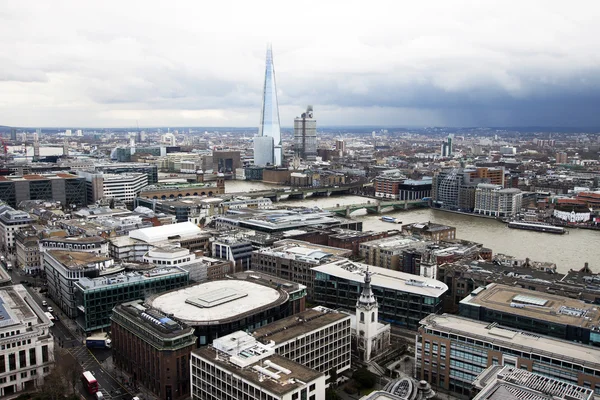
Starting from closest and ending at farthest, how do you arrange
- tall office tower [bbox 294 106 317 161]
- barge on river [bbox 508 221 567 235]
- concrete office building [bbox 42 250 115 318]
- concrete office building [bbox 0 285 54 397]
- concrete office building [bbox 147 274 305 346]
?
concrete office building [bbox 0 285 54 397]
concrete office building [bbox 147 274 305 346]
concrete office building [bbox 42 250 115 318]
barge on river [bbox 508 221 567 235]
tall office tower [bbox 294 106 317 161]

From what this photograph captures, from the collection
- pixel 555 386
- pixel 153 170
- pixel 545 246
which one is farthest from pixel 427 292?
pixel 153 170

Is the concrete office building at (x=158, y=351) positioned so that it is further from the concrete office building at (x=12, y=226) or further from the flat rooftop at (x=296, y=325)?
the concrete office building at (x=12, y=226)

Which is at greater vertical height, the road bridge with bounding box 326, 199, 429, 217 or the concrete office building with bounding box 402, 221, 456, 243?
the concrete office building with bounding box 402, 221, 456, 243

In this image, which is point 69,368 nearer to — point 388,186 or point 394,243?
point 394,243

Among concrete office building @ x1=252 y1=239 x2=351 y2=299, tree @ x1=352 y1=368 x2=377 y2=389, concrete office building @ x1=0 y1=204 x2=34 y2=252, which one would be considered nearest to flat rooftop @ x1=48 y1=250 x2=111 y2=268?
concrete office building @ x1=252 y1=239 x2=351 y2=299

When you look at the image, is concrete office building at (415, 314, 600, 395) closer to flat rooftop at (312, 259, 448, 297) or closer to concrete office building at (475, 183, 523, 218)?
flat rooftop at (312, 259, 448, 297)

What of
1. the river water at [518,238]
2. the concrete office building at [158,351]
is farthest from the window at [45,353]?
the river water at [518,238]
